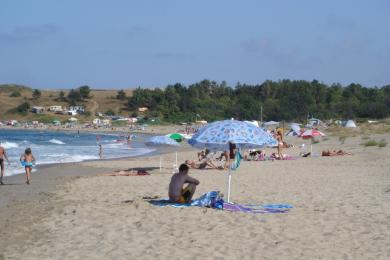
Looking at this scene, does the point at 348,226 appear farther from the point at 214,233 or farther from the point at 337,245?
the point at 214,233

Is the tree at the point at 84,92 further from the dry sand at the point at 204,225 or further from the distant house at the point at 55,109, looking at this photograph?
the dry sand at the point at 204,225

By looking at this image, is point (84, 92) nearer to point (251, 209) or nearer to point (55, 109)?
point (55, 109)

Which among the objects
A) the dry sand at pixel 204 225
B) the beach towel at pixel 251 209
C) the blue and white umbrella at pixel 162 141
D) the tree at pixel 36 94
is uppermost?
the tree at pixel 36 94

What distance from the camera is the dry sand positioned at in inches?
301

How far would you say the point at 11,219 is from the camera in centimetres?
1079

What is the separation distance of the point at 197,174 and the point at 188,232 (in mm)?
9854

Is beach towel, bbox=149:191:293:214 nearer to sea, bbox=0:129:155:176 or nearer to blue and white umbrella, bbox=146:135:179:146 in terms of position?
blue and white umbrella, bbox=146:135:179:146

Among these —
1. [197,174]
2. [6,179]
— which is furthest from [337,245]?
[6,179]

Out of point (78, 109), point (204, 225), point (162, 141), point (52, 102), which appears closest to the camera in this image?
point (204, 225)

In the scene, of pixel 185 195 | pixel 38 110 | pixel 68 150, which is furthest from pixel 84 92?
pixel 185 195

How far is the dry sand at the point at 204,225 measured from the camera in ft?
25.1

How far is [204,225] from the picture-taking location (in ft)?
30.3

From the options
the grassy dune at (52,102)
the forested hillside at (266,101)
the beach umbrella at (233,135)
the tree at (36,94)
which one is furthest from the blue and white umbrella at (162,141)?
the tree at (36,94)

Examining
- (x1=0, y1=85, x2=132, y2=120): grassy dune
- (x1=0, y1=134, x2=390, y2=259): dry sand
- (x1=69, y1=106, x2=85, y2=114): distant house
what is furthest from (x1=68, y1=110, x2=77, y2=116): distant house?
(x1=0, y1=134, x2=390, y2=259): dry sand
